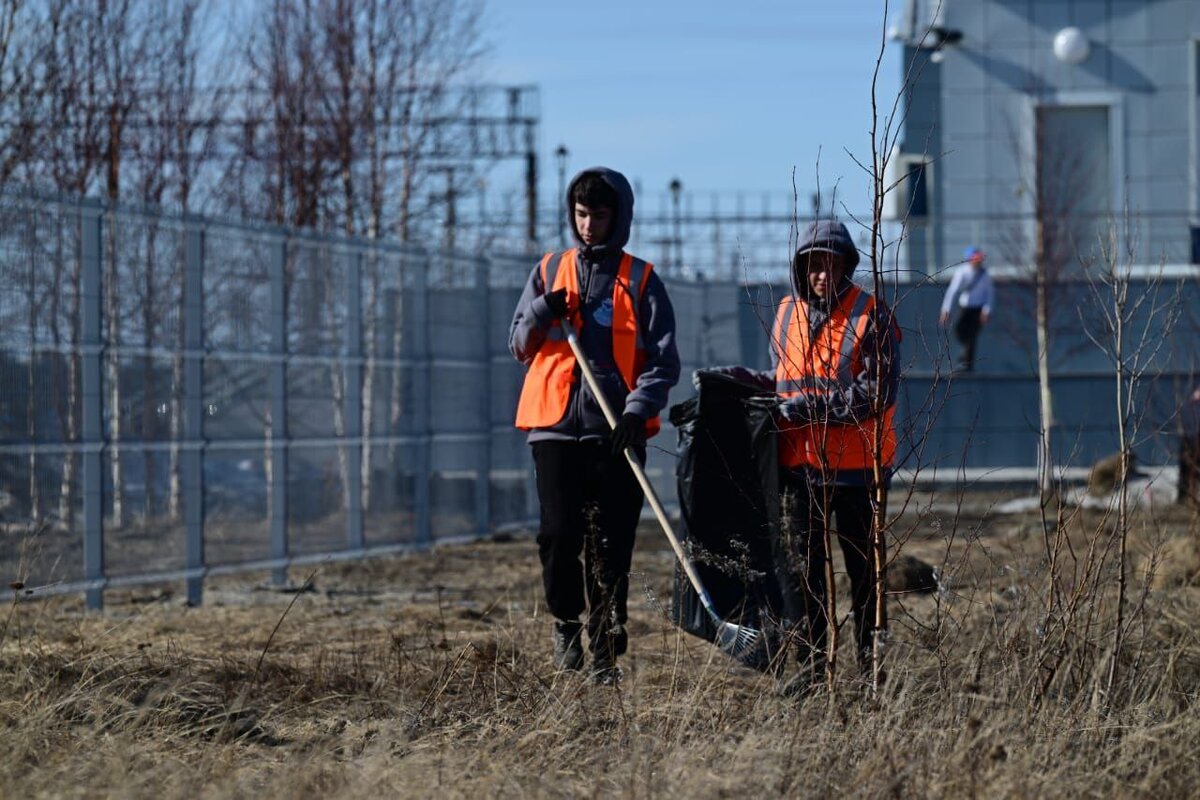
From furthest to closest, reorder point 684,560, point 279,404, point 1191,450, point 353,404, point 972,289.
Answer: point 972,289, point 353,404, point 279,404, point 1191,450, point 684,560

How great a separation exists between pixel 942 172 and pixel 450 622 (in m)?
19.0

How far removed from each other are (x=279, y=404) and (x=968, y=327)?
12411mm

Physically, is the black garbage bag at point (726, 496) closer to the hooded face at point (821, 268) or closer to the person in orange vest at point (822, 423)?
the person in orange vest at point (822, 423)

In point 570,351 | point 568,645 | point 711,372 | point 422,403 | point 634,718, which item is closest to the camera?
point 634,718

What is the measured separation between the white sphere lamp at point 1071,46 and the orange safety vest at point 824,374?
69.5 ft

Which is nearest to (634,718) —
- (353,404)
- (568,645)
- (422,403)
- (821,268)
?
(568,645)

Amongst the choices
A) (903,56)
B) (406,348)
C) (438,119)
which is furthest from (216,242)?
(903,56)

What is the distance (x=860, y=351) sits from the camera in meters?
6.21

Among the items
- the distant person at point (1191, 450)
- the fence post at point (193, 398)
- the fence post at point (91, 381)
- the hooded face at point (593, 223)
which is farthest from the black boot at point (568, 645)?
the fence post at point (193, 398)

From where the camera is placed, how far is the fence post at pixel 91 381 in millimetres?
9281

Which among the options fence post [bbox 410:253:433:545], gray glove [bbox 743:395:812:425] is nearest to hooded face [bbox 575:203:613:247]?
gray glove [bbox 743:395:812:425]

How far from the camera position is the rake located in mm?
6203

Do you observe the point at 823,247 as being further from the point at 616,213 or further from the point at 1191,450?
the point at 1191,450

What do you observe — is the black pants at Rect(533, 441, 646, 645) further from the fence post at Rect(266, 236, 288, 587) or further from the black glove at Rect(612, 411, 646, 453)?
the fence post at Rect(266, 236, 288, 587)
